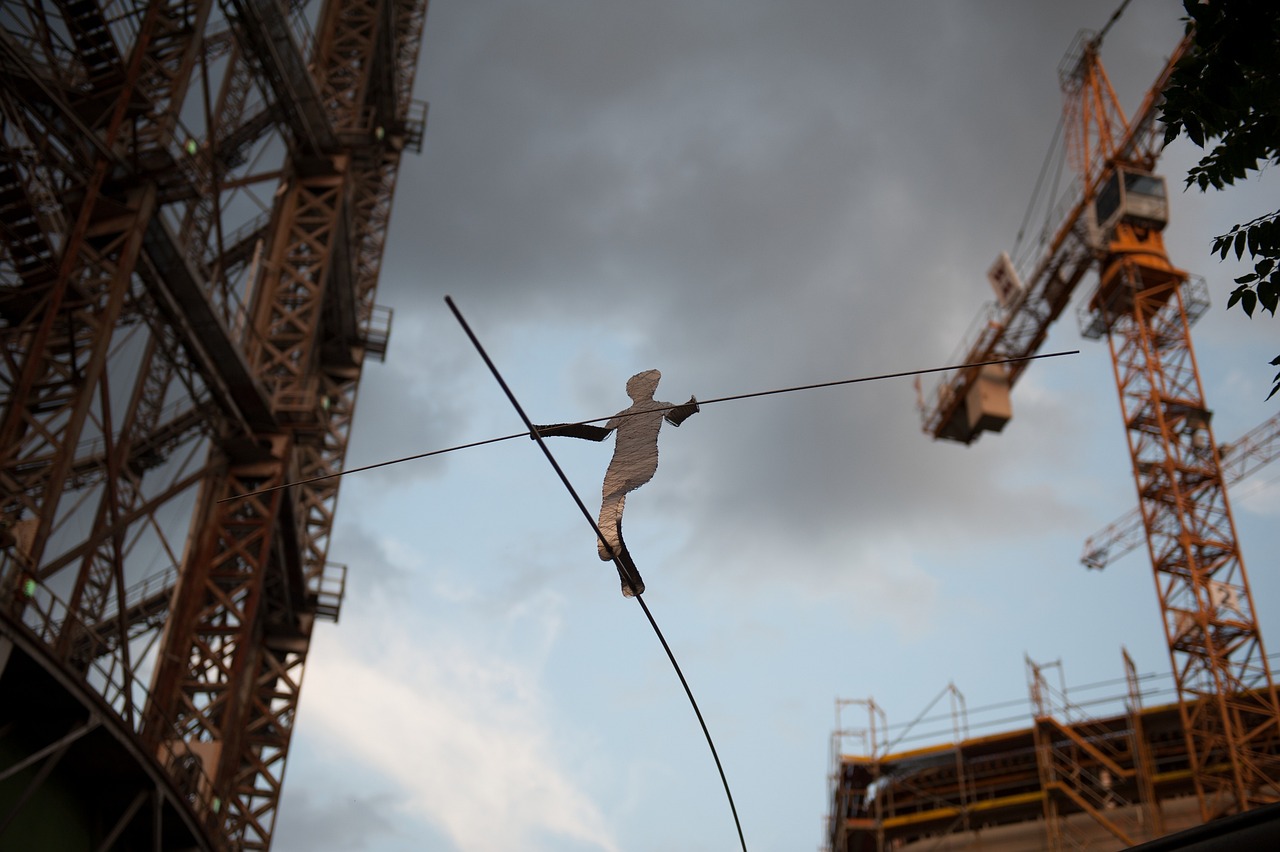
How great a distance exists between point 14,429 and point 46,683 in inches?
129

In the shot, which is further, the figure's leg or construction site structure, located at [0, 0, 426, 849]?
construction site structure, located at [0, 0, 426, 849]

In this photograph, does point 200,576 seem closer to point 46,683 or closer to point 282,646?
point 282,646

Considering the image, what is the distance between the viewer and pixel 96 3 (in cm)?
1730

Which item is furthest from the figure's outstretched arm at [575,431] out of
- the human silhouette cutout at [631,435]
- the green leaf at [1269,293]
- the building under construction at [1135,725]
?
the building under construction at [1135,725]

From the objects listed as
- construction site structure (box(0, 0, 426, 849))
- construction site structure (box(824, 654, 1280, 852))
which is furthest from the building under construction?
construction site structure (box(0, 0, 426, 849))

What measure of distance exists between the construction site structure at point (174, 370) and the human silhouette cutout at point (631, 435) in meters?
2.03

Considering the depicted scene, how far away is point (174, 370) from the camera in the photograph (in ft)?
85.1

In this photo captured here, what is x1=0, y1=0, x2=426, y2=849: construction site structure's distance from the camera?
15.3 meters

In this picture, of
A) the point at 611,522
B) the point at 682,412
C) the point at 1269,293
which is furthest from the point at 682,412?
the point at 1269,293

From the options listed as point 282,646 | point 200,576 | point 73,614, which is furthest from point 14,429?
point 282,646

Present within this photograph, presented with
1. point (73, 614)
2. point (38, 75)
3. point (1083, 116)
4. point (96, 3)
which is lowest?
point (73, 614)

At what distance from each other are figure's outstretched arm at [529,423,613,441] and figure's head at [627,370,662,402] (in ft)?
0.86

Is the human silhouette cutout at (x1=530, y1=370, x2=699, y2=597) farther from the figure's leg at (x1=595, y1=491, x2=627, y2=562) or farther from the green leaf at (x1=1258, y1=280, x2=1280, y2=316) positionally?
the green leaf at (x1=1258, y1=280, x2=1280, y2=316)

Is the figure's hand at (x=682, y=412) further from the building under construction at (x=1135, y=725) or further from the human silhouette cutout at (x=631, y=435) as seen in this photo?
the building under construction at (x=1135, y=725)
